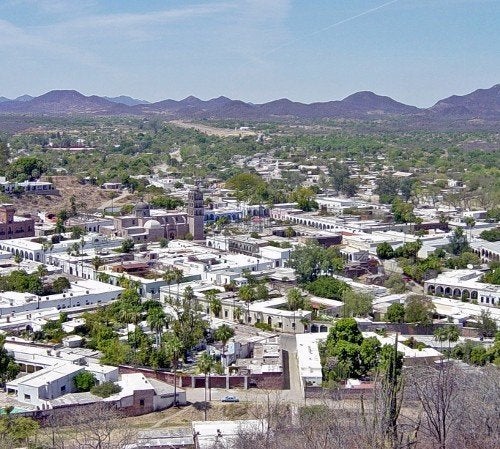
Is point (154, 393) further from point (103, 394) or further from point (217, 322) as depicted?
point (217, 322)

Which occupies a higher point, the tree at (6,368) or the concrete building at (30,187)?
the concrete building at (30,187)

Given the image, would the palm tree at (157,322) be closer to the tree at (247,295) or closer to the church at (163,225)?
the tree at (247,295)

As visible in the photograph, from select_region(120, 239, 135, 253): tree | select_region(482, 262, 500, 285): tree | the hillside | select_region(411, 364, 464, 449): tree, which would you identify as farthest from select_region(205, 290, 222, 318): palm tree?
the hillside

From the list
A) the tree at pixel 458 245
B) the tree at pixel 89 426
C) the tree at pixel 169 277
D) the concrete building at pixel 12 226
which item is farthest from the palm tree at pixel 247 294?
the concrete building at pixel 12 226

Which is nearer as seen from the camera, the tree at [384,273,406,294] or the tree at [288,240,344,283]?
the tree at [384,273,406,294]

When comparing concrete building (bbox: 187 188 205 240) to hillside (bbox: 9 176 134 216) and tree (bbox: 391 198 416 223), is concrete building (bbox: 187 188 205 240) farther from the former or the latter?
tree (bbox: 391 198 416 223)

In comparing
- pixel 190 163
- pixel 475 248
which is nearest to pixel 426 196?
pixel 475 248
